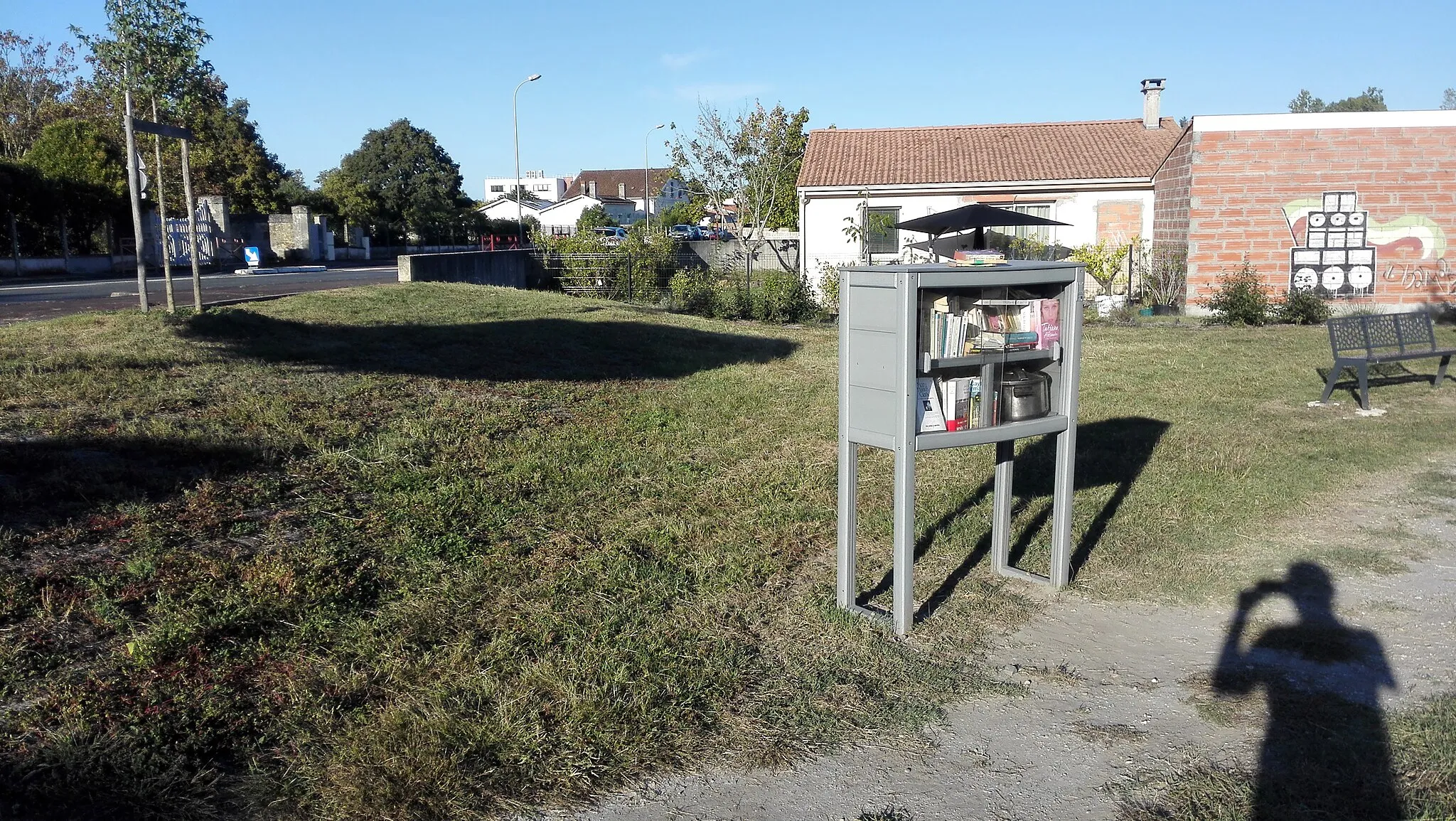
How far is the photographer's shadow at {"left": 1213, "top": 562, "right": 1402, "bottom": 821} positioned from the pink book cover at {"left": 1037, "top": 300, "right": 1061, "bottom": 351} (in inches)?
63.0

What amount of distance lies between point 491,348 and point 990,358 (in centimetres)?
807

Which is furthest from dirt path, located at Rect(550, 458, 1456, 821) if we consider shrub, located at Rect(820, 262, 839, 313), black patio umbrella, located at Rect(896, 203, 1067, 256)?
shrub, located at Rect(820, 262, 839, 313)

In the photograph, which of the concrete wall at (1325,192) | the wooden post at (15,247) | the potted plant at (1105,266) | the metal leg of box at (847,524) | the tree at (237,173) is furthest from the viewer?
the tree at (237,173)

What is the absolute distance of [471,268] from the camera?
21375 mm

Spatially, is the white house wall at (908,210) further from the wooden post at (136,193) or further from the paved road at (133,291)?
the wooden post at (136,193)

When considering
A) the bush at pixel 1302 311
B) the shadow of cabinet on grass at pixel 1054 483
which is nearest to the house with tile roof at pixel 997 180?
the bush at pixel 1302 311

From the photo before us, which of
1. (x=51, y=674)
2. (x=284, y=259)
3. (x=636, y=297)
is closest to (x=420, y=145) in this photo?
(x=284, y=259)

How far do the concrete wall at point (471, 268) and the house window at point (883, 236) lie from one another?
26.2 ft

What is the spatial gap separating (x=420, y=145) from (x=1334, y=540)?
233 ft

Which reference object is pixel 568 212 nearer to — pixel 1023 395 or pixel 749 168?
pixel 749 168

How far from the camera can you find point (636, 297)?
22203mm

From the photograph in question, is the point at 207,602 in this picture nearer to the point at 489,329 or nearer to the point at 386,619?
the point at 386,619

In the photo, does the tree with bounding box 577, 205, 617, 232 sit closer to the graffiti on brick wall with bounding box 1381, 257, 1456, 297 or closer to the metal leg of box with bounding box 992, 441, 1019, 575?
the graffiti on brick wall with bounding box 1381, 257, 1456, 297

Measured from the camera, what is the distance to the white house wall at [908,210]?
2631 centimetres
